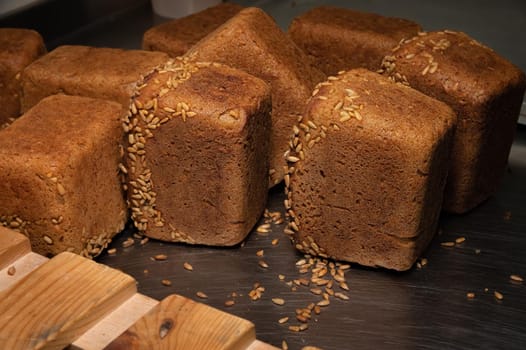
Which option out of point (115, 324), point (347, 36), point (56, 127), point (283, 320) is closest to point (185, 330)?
point (115, 324)

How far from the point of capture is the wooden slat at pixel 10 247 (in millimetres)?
1497

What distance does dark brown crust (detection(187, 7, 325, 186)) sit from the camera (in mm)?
2076

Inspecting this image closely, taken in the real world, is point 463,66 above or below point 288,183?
above

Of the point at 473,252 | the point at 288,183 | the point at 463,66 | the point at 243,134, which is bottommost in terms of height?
the point at 473,252

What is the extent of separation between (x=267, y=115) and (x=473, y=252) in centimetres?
60

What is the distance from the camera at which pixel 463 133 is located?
2002 millimetres

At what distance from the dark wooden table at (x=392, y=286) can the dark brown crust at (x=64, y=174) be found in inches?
5.0

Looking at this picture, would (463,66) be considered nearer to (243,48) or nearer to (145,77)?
(243,48)

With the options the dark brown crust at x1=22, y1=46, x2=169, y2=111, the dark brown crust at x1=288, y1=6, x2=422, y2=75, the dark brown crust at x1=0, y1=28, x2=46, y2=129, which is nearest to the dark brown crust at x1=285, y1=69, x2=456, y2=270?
the dark brown crust at x1=288, y1=6, x2=422, y2=75

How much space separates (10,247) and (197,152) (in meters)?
0.51

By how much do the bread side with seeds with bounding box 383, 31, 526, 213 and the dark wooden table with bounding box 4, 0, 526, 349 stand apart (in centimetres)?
11

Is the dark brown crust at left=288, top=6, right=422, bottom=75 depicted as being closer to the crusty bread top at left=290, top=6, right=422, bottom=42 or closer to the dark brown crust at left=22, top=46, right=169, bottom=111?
the crusty bread top at left=290, top=6, right=422, bottom=42

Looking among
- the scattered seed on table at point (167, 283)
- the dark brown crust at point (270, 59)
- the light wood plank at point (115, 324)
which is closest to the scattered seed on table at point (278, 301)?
the scattered seed on table at point (167, 283)

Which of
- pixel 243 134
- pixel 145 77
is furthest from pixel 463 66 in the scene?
pixel 145 77
